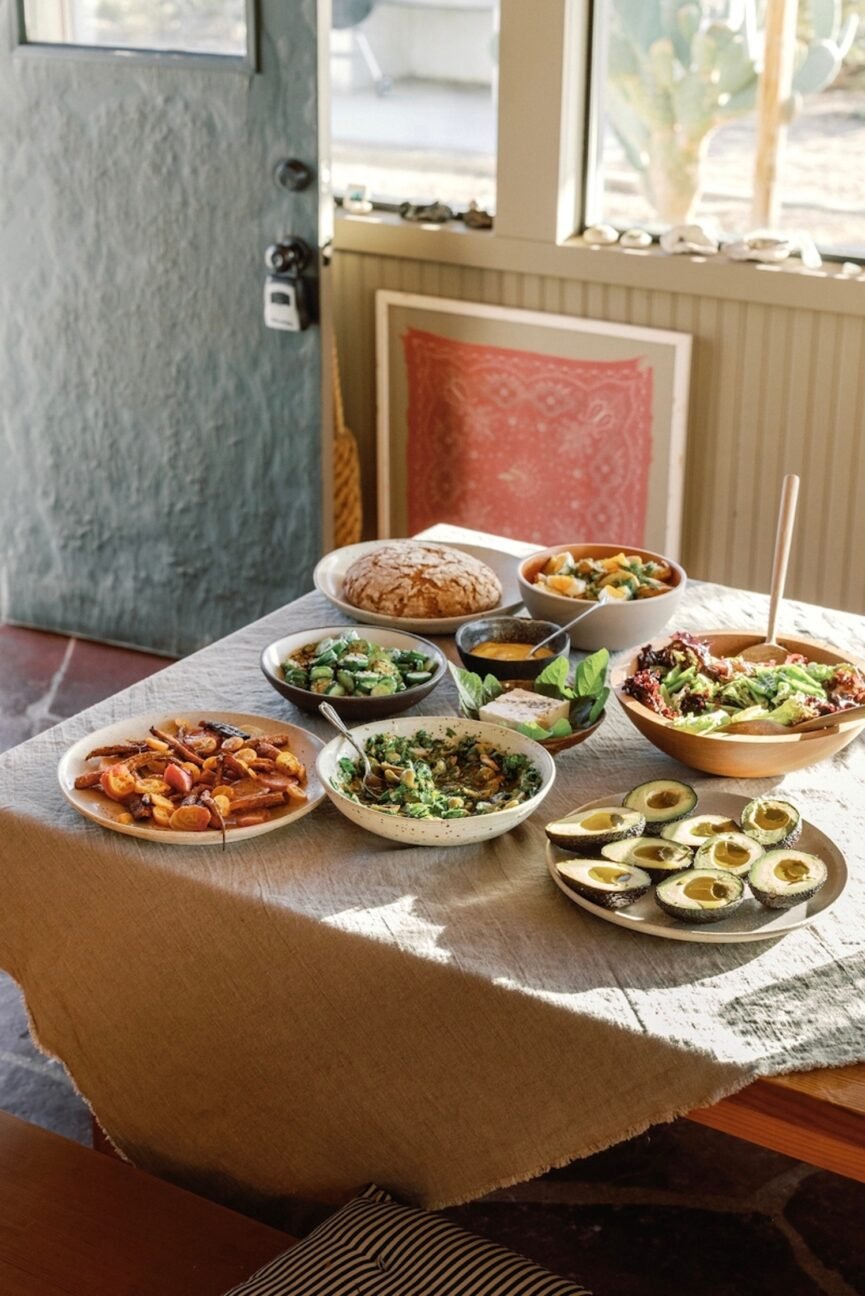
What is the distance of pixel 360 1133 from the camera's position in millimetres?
1537

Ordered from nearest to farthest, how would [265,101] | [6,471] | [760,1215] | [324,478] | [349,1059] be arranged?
[349,1059] → [760,1215] → [265,101] → [324,478] → [6,471]

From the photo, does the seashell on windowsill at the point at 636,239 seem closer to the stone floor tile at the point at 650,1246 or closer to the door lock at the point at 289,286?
the door lock at the point at 289,286

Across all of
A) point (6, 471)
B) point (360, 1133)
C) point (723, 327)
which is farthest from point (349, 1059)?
point (6, 471)

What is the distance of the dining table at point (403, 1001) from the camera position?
1354mm

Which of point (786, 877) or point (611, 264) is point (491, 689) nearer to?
point (786, 877)

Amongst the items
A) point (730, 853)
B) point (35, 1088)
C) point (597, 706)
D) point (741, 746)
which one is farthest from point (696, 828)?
point (35, 1088)

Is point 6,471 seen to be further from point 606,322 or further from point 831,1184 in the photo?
point 831,1184

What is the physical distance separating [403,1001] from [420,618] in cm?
81

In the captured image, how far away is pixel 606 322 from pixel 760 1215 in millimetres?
2065

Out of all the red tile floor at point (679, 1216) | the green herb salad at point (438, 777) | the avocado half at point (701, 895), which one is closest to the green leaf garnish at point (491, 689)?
the green herb salad at point (438, 777)

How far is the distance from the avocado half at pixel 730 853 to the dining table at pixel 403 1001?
0.29 ft

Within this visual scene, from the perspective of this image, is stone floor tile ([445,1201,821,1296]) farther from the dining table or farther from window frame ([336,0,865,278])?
window frame ([336,0,865,278])

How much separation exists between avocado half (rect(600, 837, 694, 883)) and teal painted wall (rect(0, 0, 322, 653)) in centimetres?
223

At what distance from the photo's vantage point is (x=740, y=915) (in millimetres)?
1490
